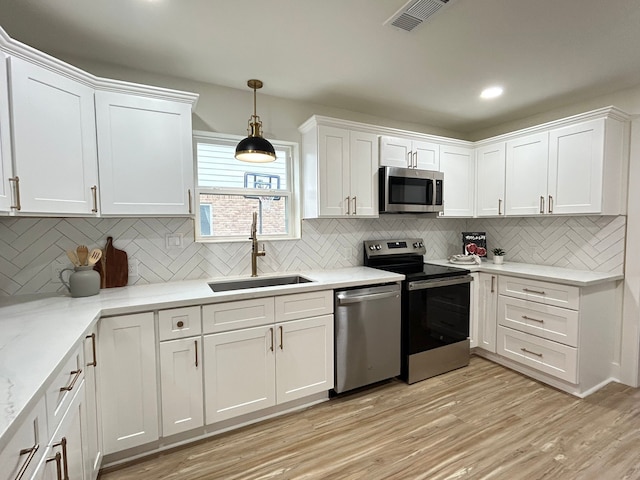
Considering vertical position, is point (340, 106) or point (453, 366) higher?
point (340, 106)

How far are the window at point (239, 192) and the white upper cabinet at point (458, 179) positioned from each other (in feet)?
5.53

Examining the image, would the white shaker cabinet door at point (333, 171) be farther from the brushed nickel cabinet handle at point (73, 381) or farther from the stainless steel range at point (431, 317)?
the brushed nickel cabinet handle at point (73, 381)

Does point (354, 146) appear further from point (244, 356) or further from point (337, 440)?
point (337, 440)

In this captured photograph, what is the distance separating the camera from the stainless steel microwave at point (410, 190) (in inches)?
116

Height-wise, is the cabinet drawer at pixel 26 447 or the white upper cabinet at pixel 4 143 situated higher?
the white upper cabinet at pixel 4 143

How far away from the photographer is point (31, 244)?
2064mm

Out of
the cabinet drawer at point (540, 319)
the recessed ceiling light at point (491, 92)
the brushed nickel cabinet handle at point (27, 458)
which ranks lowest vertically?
the cabinet drawer at point (540, 319)

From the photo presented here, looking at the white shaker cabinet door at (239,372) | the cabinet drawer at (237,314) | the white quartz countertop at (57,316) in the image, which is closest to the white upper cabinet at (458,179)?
the white quartz countertop at (57,316)

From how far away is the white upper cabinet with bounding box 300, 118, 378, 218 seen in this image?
271 centimetres

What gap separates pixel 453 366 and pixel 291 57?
9.94ft

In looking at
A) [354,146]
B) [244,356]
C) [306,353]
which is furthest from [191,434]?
[354,146]

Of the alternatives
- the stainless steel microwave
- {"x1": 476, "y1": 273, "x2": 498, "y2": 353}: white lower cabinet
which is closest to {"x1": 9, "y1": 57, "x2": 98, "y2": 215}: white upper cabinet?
the stainless steel microwave

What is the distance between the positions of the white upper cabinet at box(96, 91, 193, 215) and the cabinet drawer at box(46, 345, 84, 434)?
103 centimetres

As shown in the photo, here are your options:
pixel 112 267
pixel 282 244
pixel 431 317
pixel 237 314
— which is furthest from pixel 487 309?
pixel 112 267
